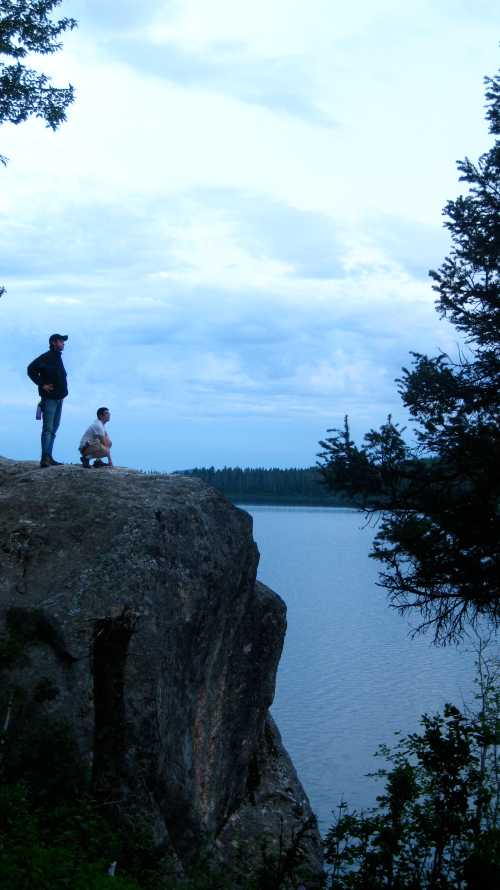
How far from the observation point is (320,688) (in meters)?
45.0

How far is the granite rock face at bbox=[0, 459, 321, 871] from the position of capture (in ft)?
37.6

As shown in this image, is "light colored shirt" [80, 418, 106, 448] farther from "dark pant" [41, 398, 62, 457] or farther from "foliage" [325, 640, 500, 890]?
"foliage" [325, 640, 500, 890]

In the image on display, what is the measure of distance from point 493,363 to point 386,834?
9064mm

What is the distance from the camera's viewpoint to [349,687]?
44.6 meters

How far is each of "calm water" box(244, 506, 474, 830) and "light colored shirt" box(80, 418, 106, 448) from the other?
14.2 m

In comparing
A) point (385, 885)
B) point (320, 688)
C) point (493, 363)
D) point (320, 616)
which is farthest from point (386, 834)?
point (320, 616)

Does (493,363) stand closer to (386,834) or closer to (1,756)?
(386,834)

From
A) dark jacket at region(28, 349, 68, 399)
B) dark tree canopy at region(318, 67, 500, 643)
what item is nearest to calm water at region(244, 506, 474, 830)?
dark tree canopy at region(318, 67, 500, 643)

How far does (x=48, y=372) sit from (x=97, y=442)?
4.76ft

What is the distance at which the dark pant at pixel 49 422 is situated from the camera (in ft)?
50.3

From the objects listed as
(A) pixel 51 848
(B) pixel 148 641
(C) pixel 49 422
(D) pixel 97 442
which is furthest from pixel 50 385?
(A) pixel 51 848

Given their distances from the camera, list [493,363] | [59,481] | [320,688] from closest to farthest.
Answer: [59,481] < [493,363] < [320,688]

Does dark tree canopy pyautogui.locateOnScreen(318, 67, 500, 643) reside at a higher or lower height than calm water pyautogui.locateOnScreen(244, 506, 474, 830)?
higher

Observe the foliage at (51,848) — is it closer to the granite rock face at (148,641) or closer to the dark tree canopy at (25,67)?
the granite rock face at (148,641)
